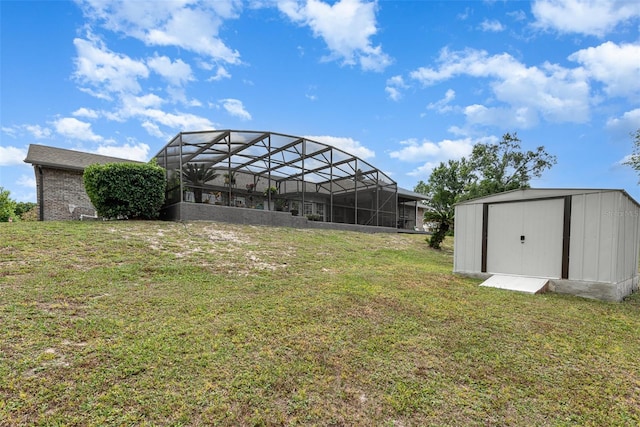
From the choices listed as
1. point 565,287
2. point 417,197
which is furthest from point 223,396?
point 417,197

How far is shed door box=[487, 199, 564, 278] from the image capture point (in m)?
6.22

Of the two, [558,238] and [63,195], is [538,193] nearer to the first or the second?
[558,238]

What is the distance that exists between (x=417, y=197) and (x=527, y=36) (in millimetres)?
14955

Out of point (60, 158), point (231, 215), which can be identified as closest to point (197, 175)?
point (231, 215)

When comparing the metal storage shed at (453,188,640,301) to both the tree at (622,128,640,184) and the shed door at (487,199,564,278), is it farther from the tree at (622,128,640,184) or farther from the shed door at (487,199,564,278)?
the tree at (622,128,640,184)

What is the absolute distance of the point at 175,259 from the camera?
20.6 ft

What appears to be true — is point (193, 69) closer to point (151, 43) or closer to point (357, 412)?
point (151, 43)

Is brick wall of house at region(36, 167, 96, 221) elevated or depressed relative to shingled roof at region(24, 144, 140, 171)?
depressed

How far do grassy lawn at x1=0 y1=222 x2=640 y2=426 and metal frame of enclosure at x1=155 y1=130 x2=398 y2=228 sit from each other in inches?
260

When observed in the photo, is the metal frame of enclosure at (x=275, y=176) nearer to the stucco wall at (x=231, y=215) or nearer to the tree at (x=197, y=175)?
the tree at (x=197, y=175)

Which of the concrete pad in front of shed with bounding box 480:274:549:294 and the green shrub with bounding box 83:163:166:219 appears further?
the green shrub with bounding box 83:163:166:219

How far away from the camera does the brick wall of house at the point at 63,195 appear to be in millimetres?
12609

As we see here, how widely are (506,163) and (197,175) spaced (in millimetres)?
23257

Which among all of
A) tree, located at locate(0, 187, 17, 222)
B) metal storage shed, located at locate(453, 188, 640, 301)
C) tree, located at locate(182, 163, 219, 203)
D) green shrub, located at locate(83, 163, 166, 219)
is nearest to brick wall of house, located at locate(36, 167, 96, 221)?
green shrub, located at locate(83, 163, 166, 219)
